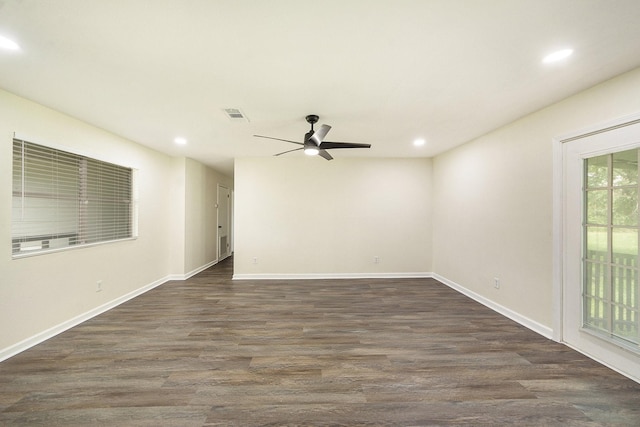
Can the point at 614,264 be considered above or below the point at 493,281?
above

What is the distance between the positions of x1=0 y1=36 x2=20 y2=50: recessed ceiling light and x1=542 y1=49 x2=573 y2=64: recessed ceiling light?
363 cm

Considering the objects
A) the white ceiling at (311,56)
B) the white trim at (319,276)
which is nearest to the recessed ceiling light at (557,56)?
the white ceiling at (311,56)

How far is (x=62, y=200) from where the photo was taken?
308cm

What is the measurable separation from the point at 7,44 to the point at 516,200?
4796 millimetres

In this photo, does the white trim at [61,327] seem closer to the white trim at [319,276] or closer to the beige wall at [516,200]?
the white trim at [319,276]

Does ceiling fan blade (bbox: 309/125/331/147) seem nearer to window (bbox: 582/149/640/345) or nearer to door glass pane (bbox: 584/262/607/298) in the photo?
window (bbox: 582/149/640/345)

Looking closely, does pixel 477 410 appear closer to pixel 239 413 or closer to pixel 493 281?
pixel 239 413

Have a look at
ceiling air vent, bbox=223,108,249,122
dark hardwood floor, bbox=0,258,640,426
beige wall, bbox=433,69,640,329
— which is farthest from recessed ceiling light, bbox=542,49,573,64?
ceiling air vent, bbox=223,108,249,122

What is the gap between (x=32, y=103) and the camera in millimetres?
2705

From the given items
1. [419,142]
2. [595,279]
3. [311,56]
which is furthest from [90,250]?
[595,279]

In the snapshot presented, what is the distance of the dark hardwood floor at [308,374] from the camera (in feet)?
5.77

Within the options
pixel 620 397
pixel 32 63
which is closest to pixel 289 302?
pixel 620 397

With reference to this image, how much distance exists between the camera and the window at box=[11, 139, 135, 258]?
2.64 m

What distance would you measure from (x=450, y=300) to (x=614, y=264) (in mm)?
2042
